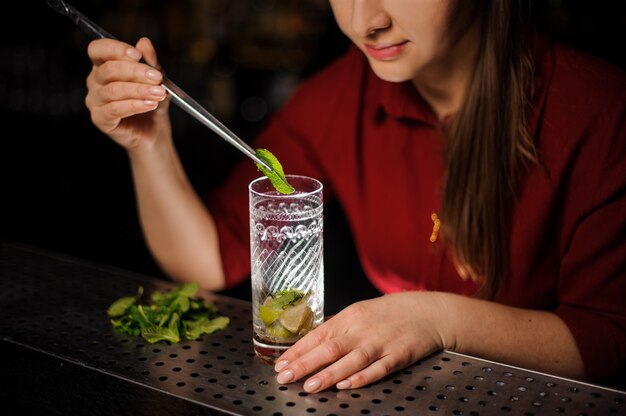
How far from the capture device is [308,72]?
4.04 m

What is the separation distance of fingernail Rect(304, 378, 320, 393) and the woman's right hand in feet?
2.00

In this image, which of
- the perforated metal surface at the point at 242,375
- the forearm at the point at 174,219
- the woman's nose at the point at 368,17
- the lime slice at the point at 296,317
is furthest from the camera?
the forearm at the point at 174,219

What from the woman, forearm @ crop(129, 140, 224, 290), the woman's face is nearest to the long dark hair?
the woman

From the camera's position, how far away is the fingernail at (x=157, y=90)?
1.66 m

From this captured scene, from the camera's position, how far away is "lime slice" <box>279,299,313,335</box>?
1.53m

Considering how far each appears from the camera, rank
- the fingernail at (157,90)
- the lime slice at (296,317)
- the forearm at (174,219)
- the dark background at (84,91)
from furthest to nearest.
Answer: the dark background at (84,91)
the forearm at (174,219)
the fingernail at (157,90)
the lime slice at (296,317)

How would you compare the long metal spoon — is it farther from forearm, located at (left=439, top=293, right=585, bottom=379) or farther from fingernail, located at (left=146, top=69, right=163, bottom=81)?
forearm, located at (left=439, top=293, right=585, bottom=379)

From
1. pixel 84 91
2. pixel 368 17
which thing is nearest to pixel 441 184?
pixel 368 17

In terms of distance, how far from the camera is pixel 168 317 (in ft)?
5.55

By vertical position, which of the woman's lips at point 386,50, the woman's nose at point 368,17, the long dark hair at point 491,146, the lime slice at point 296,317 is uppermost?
the woman's nose at point 368,17

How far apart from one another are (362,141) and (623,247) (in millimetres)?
802

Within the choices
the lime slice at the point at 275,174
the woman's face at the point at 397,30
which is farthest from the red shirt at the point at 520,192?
the lime slice at the point at 275,174

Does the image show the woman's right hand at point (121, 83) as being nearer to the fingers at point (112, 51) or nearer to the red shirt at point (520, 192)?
the fingers at point (112, 51)

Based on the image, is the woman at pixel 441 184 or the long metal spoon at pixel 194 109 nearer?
the long metal spoon at pixel 194 109
